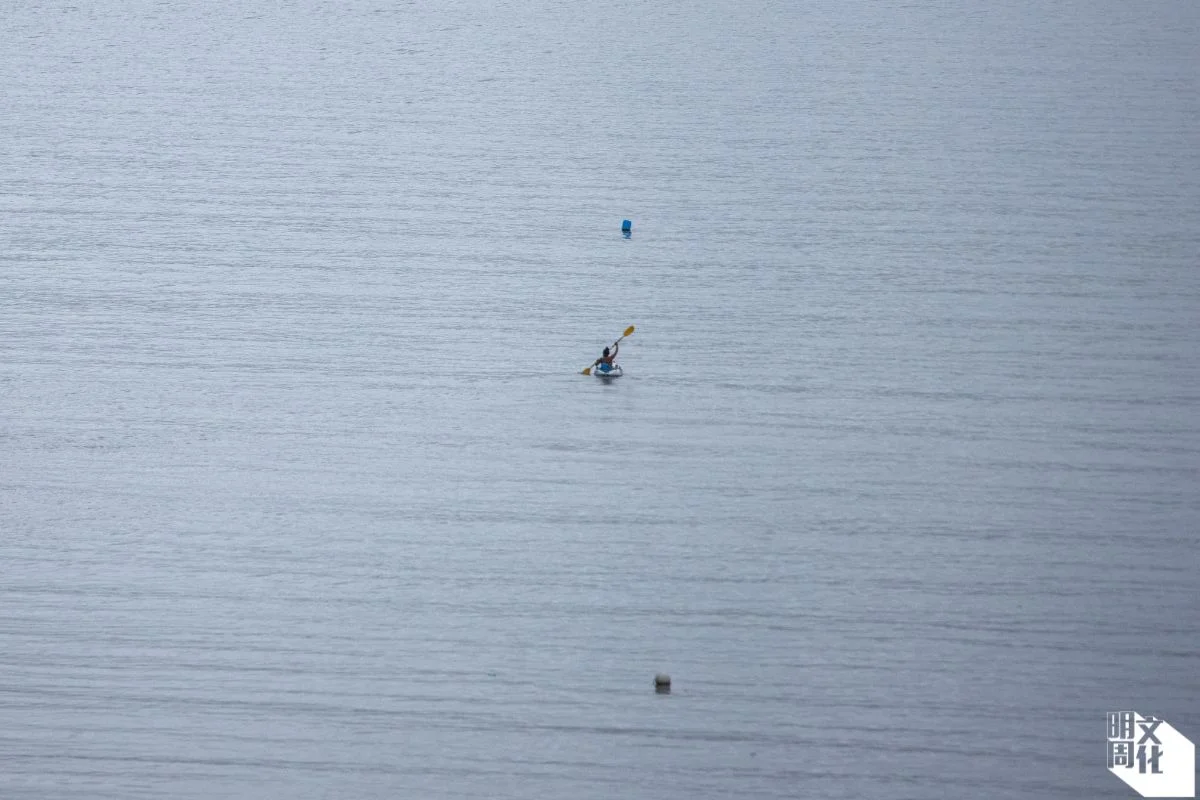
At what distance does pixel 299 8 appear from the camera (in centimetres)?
1435

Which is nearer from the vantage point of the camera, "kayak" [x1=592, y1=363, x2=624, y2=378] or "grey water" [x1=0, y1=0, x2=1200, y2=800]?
"grey water" [x1=0, y1=0, x2=1200, y2=800]

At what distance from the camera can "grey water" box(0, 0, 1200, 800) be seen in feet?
18.3

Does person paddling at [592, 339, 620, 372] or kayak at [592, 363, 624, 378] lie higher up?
person paddling at [592, 339, 620, 372]

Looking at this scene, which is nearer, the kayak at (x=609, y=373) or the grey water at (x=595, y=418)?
the grey water at (x=595, y=418)

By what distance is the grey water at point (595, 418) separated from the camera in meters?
5.58

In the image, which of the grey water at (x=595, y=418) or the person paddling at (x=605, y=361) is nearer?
the grey water at (x=595, y=418)

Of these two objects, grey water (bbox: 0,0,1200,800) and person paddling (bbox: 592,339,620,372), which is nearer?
grey water (bbox: 0,0,1200,800)

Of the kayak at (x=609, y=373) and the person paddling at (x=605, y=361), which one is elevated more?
the person paddling at (x=605, y=361)

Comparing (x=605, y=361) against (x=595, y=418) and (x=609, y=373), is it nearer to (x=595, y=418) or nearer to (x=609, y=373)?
(x=609, y=373)

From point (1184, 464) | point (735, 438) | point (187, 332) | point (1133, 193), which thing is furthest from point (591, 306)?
point (1133, 193)

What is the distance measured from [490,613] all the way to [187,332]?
3493mm

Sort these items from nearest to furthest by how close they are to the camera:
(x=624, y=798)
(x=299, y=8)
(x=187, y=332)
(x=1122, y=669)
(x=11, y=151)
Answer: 1. (x=624, y=798)
2. (x=1122, y=669)
3. (x=187, y=332)
4. (x=11, y=151)
5. (x=299, y=8)

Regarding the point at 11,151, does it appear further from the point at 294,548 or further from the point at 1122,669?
the point at 1122,669

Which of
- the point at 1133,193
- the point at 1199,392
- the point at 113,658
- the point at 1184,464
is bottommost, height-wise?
the point at 113,658
